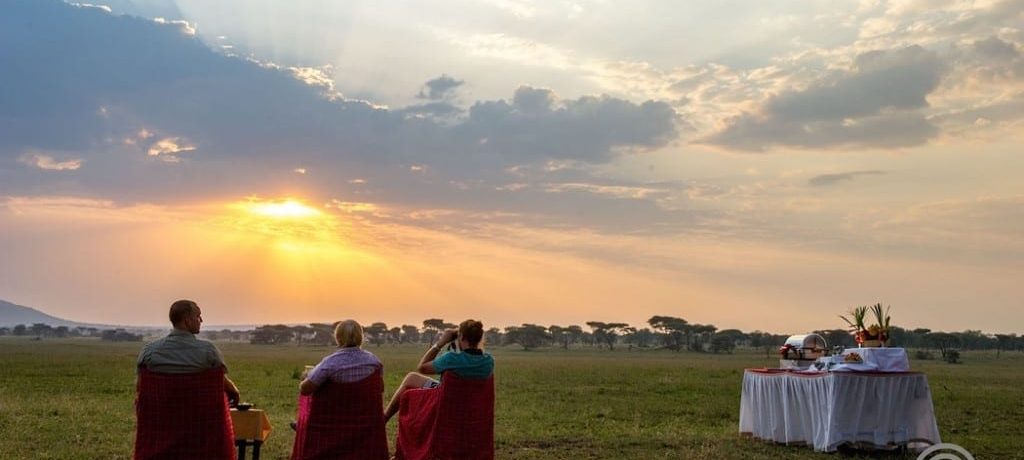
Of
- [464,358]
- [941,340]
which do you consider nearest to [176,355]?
[464,358]

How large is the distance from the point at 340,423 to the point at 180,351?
4.17 feet

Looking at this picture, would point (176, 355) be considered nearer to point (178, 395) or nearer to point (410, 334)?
point (178, 395)

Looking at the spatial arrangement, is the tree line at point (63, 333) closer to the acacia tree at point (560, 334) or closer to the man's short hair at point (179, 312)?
the acacia tree at point (560, 334)

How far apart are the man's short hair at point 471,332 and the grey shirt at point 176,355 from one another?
210 cm

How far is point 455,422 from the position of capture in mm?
7332

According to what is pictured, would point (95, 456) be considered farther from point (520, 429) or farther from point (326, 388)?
point (520, 429)

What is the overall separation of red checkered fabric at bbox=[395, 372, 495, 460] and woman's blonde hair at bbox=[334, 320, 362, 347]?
2.79 feet

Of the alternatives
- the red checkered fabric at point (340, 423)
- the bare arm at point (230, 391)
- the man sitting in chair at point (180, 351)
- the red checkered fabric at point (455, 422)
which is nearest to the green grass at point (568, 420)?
the red checkered fabric at point (455, 422)

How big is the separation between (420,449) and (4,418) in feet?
26.8

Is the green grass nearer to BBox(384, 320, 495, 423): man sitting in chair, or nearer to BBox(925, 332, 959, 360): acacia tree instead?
BBox(384, 320, 495, 423): man sitting in chair

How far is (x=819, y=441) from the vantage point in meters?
10.1

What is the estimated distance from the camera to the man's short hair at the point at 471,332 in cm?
746

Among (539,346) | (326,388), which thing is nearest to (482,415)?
(326,388)

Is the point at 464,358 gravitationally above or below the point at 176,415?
above
